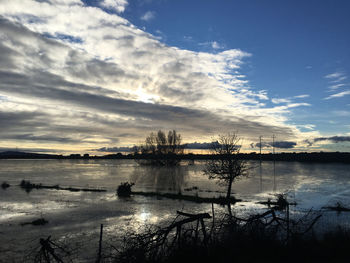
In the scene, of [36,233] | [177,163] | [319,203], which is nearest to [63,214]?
[36,233]

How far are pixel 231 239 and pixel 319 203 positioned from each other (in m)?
30.0

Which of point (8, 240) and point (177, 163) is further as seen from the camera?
point (177, 163)

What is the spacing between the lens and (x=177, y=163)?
600 feet

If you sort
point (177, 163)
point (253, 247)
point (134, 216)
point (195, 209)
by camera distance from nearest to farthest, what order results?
point (253, 247) → point (134, 216) → point (195, 209) → point (177, 163)

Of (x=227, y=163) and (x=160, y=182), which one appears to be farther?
(x=160, y=182)

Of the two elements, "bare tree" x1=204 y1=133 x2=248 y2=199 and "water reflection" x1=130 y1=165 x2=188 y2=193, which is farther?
"water reflection" x1=130 y1=165 x2=188 y2=193

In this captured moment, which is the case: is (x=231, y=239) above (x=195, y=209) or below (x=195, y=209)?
above

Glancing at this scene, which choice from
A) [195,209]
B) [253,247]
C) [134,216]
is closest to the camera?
[253,247]

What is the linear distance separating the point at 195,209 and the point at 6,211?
20.9 meters

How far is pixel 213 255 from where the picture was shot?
9.67 meters

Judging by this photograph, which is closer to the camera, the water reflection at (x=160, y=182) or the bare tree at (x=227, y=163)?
the bare tree at (x=227, y=163)

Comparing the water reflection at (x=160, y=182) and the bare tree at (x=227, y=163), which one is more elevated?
the bare tree at (x=227, y=163)

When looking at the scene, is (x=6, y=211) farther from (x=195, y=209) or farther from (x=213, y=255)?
(x=213, y=255)

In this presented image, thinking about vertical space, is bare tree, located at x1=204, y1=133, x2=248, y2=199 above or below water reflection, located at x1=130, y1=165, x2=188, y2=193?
above
